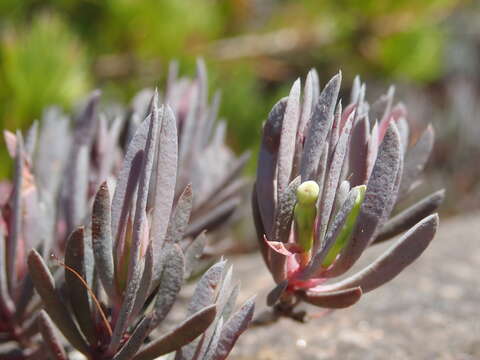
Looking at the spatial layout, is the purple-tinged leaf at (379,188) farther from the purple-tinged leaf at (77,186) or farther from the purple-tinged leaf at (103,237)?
the purple-tinged leaf at (77,186)

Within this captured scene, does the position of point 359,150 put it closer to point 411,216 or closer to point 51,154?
point 411,216

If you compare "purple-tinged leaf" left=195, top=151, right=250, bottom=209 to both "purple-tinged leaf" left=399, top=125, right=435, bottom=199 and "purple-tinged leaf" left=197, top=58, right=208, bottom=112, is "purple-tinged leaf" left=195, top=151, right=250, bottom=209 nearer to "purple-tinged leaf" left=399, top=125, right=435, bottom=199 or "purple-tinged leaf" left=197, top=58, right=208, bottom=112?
"purple-tinged leaf" left=197, top=58, right=208, bottom=112

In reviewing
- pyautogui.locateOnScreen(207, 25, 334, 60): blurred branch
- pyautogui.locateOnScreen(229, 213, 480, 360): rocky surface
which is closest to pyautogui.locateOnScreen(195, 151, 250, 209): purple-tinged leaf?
pyautogui.locateOnScreen(229, 213, 480, 360): rocky surface

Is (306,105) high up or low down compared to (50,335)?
up

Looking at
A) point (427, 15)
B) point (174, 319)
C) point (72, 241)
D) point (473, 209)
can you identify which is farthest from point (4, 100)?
point (473, 209)

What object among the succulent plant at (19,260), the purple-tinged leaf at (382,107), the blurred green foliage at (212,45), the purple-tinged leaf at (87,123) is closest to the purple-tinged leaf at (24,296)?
the succulent plant at (19,260)

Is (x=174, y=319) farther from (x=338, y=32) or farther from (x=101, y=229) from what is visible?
(x=338, y=32)

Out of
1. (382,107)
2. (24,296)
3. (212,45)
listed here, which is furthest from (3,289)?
(212,45)
